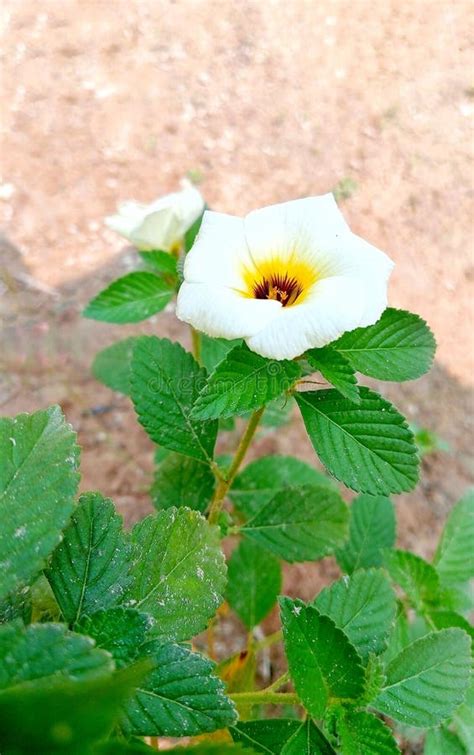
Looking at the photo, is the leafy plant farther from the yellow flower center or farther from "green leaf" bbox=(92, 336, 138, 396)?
"green leaf" bbox=(92, 336, 138, 396)

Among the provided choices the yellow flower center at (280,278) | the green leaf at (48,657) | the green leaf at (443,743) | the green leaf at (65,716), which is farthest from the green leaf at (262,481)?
the green leaf at (65,716)

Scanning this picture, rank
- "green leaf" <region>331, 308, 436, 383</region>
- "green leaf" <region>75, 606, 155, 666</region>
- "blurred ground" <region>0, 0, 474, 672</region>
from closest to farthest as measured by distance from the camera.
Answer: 1. "green leaf" <region>75, 606, 155, 666</region>
2. "green leaf" <region>331, 308, 436, 383</region>
3. "blurred ground" <region>0, 0, 474, 672</region>

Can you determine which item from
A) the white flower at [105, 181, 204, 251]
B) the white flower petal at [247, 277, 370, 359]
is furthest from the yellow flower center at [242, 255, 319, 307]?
the white flower at [105, 181, 204, 251]

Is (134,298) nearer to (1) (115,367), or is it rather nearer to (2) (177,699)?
(1) (115,367)

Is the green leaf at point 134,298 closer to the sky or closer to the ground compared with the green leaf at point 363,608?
closer to the sky

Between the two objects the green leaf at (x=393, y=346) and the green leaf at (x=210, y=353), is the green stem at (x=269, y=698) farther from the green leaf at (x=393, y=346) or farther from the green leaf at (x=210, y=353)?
the green leaf at (x=210, y=353)

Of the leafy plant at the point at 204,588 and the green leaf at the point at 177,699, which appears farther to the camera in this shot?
the green leaf at the point at 177,699

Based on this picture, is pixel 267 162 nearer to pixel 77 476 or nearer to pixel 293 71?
pixel 293 71
